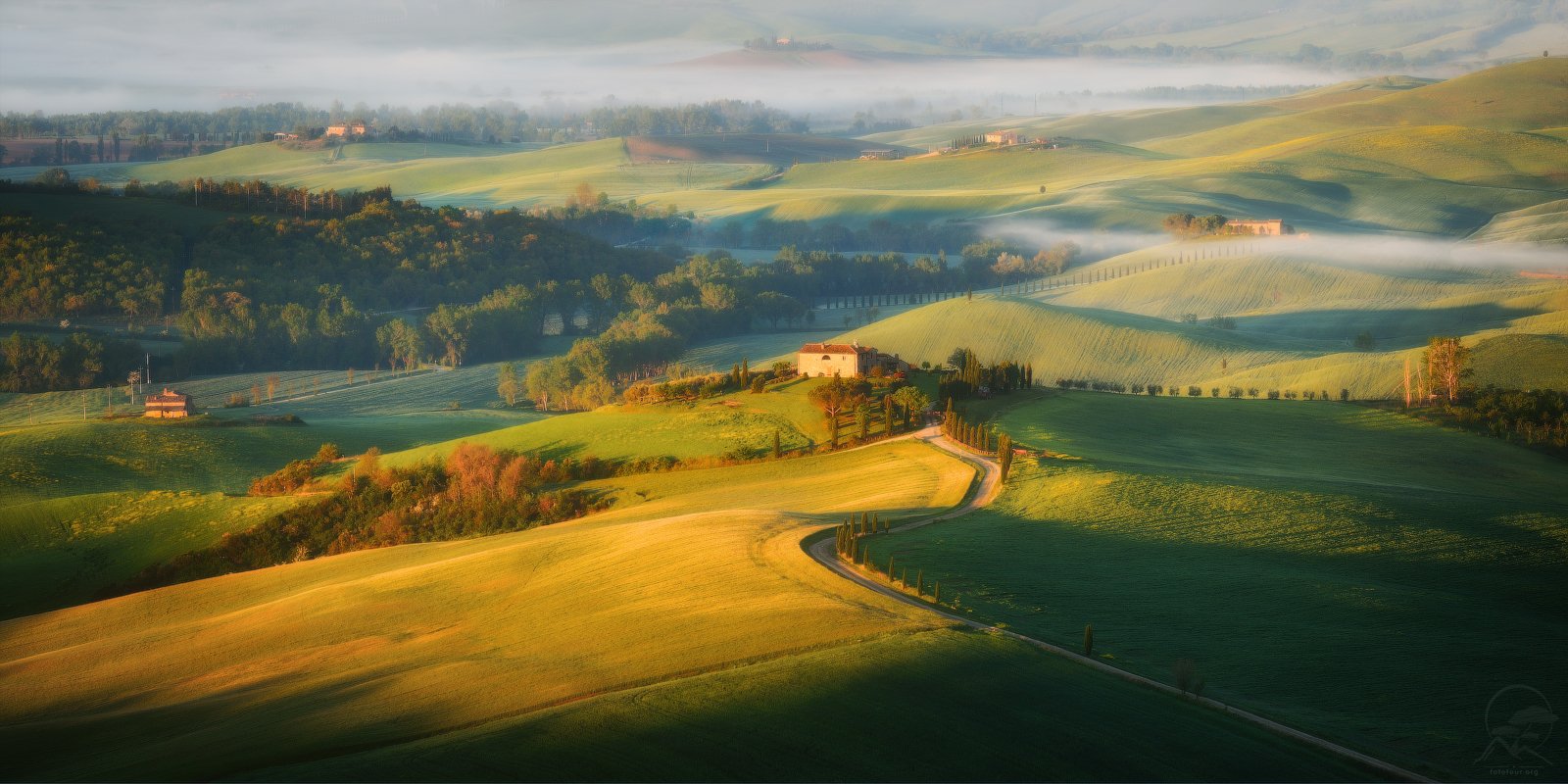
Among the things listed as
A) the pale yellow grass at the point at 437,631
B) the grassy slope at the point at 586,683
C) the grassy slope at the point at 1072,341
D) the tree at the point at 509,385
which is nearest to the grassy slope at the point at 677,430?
the pale yellow grass at the point at 437,631

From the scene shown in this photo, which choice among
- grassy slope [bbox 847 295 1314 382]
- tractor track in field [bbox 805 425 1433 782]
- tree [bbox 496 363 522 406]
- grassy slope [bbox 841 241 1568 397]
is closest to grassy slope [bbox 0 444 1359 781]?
tractor track in field [bbox 805 425 1433 782]

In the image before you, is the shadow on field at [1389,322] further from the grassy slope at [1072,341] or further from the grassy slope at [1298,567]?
the grassy slope at [1298,567]

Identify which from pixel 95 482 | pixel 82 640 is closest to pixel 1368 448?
pixel 82 640

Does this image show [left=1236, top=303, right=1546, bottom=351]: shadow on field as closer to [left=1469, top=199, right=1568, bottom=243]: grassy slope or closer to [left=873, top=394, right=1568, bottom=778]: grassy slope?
[left=1469, top=199, right=1568, bottom=243]: grassy slope

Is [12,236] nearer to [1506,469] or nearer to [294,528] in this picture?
[294,528]

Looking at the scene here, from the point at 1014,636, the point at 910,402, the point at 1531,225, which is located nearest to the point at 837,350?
the point at 910,402
